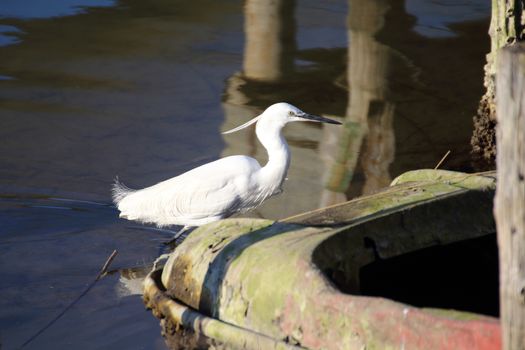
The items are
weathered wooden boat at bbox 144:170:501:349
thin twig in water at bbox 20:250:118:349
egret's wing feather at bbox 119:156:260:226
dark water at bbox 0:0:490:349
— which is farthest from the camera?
egret's wing feather at bbox 119:156:260:226

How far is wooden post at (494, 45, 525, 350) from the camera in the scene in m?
2.80

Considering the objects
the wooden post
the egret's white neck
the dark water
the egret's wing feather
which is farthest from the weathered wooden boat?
the egret's wing feather

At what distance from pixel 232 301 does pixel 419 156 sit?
3384mm

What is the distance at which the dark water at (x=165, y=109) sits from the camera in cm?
543

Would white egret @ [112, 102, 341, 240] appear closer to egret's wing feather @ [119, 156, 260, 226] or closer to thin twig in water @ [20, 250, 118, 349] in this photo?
egret's wing feather @ [119, 156, 260, 226]

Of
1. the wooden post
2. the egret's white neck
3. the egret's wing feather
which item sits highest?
the wooden post

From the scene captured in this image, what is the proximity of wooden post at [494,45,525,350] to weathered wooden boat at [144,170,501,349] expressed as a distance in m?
0.30

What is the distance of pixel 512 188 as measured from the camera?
2885mm

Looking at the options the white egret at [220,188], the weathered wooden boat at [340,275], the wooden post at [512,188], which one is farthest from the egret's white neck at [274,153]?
the wooden post at [512,188]

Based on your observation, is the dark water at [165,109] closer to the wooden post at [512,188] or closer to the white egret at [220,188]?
the white egret at [220,188]

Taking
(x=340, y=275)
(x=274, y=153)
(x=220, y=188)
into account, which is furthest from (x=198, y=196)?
(x=340, y=275)

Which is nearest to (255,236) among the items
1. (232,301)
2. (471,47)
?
(232,301)

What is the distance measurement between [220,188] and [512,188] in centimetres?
307

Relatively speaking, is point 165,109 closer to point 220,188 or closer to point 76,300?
point 220,188
